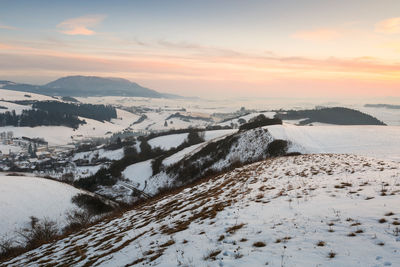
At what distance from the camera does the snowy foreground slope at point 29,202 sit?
1455 inches

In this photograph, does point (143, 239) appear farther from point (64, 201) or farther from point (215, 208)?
point (64, 201)

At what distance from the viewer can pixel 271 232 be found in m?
9.20

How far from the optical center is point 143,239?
11695 mm

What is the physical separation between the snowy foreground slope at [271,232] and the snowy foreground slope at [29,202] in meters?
28.7

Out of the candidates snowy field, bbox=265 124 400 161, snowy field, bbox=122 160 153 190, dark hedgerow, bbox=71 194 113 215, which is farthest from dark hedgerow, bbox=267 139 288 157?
snowy field, bbox=122 160 153 190

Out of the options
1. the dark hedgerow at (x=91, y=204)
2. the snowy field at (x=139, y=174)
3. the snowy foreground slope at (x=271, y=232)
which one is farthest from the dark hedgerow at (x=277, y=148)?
the snowy field at (x=139, y=174)

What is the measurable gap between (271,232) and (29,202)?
1951 inches

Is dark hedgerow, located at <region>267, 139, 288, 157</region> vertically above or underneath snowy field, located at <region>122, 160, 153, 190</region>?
above

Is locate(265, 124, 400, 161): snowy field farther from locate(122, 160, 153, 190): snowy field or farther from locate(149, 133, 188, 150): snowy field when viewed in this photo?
locate(149, 133, 188, 150): snowy field

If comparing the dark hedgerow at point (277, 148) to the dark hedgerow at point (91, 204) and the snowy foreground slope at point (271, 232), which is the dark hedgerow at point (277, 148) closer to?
the snowy foreground slope at point (271, 232)

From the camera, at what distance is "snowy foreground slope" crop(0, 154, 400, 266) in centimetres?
731

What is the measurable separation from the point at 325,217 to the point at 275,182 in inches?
334

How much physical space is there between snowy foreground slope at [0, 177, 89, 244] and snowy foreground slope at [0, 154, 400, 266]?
94.2 feet

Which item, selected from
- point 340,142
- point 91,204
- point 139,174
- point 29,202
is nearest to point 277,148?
point 340,142
